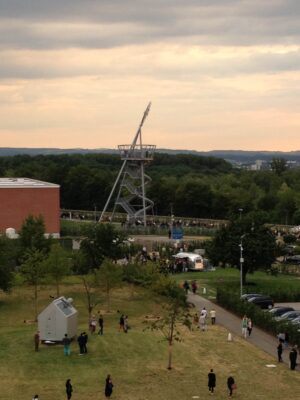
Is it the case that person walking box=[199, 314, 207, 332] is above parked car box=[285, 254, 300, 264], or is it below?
below

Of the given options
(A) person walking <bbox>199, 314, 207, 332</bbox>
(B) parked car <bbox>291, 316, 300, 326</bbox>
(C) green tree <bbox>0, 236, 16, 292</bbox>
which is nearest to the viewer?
(B) parked car <bbox>291, 316, 300, 326</bbox>

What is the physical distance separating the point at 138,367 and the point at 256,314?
11.1m

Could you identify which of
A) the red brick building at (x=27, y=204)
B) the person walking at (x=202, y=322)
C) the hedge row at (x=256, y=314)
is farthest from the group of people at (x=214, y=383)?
the red brick building at (x=27, y=204)

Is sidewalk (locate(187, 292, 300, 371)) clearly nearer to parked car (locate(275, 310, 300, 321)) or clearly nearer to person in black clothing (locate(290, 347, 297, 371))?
person in black clothing (locate(290, 347, 297, 371))

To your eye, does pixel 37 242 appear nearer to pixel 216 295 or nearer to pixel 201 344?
pixel 216 295

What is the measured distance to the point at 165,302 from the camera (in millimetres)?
50344

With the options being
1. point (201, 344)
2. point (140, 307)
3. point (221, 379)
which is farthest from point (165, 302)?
point (221, 379)

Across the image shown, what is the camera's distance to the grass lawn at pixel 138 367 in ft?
105

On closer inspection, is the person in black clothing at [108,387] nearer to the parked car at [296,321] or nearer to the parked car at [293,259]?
the parked car at [296,321]

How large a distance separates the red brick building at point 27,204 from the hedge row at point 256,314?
4094 centimetres

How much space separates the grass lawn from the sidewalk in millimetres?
619

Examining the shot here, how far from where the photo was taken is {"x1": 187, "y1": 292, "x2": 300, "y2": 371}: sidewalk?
39.6m

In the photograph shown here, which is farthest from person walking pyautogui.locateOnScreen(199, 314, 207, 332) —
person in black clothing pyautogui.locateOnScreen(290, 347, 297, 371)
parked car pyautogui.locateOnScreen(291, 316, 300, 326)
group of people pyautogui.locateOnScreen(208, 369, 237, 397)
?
group of people pyautogui.locateOnScreen(208, 369, 237, 397)

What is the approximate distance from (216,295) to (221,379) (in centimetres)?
1980
